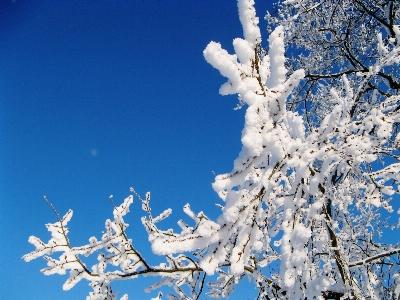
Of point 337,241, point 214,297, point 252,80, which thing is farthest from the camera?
point 214,297

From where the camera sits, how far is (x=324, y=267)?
279cm

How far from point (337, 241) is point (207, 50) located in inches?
72.5

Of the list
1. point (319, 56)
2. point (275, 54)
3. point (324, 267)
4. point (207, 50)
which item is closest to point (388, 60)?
point (275, 54)

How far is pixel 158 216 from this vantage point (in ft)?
9.99

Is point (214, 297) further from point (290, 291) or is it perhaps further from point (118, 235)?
point (290, 291)

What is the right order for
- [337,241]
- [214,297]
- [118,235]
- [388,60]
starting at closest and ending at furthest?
[388,60]
[337,241]
[118,235]
[214,297]

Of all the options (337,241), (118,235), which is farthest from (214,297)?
(337,241)

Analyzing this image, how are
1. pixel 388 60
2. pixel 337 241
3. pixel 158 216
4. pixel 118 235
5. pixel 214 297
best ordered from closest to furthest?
pixel 388 60
pixel 337 241
pixel 118 235
pixel 158 216
pixel 214 297

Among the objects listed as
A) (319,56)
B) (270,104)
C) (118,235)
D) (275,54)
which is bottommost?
(270,104)

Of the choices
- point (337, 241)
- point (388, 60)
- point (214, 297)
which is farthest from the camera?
point (214, 297)

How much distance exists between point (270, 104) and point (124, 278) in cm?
228

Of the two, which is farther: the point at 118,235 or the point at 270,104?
the point at 118,235

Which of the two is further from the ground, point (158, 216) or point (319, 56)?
point (319, 56)

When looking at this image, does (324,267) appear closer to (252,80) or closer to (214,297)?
(214,297)
